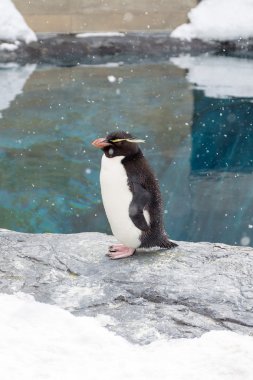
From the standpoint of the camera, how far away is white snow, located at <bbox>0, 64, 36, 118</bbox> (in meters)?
11.7

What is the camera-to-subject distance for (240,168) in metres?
8.92

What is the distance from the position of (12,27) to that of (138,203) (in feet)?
41.5

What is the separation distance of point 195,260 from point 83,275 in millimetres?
552

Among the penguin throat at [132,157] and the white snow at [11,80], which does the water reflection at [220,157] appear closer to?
the white snow at [11,80]

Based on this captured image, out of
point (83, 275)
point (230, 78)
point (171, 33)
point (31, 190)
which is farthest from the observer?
point (171, 33)

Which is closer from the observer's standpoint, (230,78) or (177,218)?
(177,218)

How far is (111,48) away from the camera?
625 inches

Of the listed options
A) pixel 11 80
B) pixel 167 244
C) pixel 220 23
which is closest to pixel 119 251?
pixel 167 244

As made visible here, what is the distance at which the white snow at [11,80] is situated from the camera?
11680mm

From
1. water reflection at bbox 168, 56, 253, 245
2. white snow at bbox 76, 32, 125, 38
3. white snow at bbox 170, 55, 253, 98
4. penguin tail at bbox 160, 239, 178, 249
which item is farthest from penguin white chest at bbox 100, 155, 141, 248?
white snow at bbox 76, 32, 125, 38

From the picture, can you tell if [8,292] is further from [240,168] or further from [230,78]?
[230,78]

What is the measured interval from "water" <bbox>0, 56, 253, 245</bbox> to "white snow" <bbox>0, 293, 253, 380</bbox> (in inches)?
168

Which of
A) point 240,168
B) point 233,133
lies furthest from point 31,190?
point 233,133

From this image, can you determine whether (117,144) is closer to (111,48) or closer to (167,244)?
(167,244)
